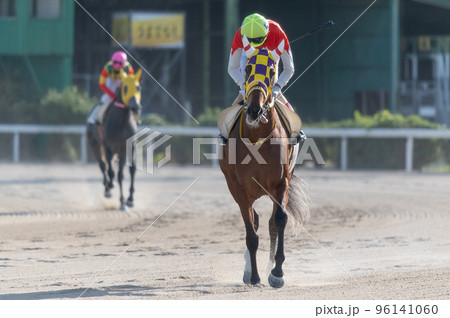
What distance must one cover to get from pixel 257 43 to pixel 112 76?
20.6 feet

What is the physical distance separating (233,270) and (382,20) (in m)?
19.4

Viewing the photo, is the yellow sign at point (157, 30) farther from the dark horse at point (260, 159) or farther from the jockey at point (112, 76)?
the dark horse at point (260, 159)

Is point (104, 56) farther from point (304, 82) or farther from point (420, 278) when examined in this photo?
point (420, 278)

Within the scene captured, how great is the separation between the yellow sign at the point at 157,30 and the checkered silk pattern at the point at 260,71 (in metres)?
19.8

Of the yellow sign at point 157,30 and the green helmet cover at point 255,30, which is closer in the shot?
the green helmet cover at point 255,30

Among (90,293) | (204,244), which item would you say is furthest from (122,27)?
(90,293)

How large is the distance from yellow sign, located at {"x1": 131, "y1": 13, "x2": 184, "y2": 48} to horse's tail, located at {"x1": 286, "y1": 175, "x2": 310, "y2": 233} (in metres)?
18.9

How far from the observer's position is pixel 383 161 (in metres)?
18.0

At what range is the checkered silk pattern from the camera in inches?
232

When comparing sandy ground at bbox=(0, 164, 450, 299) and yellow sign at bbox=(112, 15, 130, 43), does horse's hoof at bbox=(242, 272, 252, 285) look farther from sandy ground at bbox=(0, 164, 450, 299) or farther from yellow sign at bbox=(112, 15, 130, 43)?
yellow sign at bbox=(112, 15, 130, 43)

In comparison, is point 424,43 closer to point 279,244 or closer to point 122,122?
point 122,122

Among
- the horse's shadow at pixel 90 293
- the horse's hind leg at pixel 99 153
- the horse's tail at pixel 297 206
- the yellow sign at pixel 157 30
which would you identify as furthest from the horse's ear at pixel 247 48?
the yellow sign at pixel 157 30

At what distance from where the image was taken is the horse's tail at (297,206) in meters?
7.29

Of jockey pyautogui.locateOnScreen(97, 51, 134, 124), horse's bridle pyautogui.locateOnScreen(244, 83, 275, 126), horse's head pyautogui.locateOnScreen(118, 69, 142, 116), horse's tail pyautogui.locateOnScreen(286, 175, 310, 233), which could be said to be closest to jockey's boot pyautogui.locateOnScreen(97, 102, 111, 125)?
jockey pyautogui.locateOnScreen(97, 51, 134, 124)
